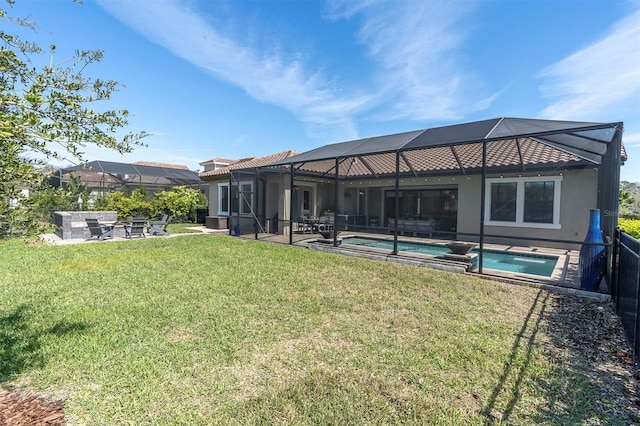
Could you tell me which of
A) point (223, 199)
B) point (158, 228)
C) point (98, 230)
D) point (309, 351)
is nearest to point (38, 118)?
point (309, 351)

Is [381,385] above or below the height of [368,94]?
below

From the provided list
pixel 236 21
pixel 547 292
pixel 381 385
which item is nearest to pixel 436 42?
pixel 236 21

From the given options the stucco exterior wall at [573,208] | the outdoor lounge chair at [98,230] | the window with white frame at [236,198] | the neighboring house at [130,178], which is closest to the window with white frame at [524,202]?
the stucco exterior wall at [573,208]

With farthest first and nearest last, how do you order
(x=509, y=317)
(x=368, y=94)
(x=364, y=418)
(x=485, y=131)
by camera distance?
(x=368, y=94) → (x=485, y=131) → (x=509, y=317) → (x=364, y=418)

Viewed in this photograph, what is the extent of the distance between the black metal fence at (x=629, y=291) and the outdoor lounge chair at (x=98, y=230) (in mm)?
16158

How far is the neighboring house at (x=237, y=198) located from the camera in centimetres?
1626

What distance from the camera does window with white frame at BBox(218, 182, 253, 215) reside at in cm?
1717

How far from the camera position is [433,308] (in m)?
5.41

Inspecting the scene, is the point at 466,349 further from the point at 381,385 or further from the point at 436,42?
the point at 436,42

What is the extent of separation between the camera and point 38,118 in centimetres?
212

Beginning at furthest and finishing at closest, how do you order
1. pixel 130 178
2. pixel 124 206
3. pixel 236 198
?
→ 1. pixel 130 178
2. pixel 236 198
3. pixel 124 206

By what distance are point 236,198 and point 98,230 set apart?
720 centimetres

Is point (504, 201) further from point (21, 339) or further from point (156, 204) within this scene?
point (156, 204)

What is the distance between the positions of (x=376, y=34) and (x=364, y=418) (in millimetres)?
13723
